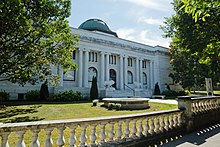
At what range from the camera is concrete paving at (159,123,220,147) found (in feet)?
16.4

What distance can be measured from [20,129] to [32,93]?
21.1 m

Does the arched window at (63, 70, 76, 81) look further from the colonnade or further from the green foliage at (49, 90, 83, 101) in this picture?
the green foliage at (49, 90, 83, 101)

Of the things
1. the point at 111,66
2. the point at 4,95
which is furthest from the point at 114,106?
the point at 111,66

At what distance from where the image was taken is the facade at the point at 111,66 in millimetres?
28828

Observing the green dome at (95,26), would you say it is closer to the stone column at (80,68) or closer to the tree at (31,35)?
the stone column at (80,68)

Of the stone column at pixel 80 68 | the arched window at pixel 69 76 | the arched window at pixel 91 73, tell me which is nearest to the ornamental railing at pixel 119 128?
the stone column at pixel 80 68

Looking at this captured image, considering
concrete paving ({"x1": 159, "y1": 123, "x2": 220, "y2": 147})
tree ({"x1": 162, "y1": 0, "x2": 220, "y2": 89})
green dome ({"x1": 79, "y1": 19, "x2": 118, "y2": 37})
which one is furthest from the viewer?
green dome ({"x1": 79, "y1": 19, "x2": 118, "y2": 37})

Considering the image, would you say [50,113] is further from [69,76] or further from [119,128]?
[69,76]

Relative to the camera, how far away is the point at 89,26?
3916 cm

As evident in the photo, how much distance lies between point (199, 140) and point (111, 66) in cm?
3029

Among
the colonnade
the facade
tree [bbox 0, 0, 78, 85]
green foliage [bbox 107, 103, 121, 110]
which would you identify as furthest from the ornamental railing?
the colonnade

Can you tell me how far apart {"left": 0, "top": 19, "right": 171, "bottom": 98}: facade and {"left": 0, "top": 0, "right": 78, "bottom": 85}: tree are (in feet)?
40.2

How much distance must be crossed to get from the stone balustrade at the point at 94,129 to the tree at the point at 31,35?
7448 millimetres

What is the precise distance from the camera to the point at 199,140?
543 centimetres
